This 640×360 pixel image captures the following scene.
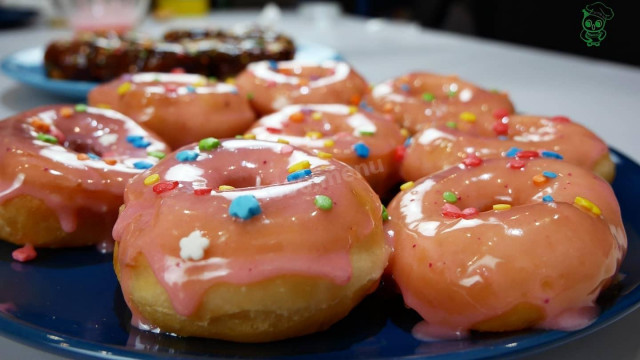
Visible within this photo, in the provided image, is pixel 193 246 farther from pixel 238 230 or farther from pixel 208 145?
pixel 208 145

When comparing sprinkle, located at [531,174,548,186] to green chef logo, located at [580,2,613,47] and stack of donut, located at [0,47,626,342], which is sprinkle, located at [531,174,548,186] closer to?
stack of donut, located at [0,47,626,342]

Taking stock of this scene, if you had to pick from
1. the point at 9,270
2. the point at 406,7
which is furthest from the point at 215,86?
the point at 406,7

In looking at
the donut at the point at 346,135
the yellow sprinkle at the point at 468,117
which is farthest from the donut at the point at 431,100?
the donut at the point at 346,135

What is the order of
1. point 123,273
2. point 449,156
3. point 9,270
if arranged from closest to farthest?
point 123,273
point 9,270
point 449,156

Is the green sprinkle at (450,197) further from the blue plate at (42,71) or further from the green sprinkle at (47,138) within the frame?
the blue plate at (42,71)

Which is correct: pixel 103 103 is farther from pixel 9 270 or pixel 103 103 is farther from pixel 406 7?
pixel 406 7

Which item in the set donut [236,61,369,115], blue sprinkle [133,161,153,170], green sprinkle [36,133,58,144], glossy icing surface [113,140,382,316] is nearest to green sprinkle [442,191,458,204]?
glossy icing surface [113,140,382,316]
